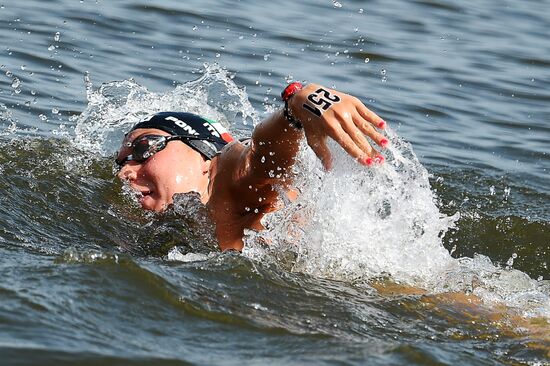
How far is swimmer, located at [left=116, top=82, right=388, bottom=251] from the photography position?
4754 millimetres

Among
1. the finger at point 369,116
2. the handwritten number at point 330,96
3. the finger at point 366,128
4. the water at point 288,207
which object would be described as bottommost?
the water at point 288,207

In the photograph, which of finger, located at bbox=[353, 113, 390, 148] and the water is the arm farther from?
the water

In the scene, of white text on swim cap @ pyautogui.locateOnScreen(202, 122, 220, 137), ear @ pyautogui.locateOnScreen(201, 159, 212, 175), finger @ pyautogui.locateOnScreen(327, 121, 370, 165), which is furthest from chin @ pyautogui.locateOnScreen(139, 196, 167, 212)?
finger @ pyautogui.locateOnScreen(327, 121, 370, 165)

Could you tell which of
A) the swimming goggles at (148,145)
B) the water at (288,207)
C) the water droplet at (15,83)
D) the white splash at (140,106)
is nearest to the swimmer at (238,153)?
the swimming goggles at (148,145)

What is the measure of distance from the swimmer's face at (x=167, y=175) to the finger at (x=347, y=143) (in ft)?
4.59

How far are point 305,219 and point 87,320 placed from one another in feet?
5.53

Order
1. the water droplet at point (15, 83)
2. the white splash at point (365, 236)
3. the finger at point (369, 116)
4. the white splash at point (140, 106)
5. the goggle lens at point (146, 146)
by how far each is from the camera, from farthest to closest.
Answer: the water droplet at point (15, 83) → the white splash at point (140, 106) → the goggle lens at point (146, 146) → the white splash at point (365, 236) → the finger at point (369, 116)

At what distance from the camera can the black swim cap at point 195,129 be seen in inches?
244

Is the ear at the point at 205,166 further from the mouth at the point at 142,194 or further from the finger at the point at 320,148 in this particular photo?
the finger at the point at 320,148

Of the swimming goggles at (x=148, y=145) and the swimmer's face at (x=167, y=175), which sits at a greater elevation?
the swimming goggles at (x=148, y=145)

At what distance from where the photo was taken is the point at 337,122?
473 centimetres

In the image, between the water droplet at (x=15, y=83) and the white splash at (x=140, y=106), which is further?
the water droplet at (x=15, y=83)

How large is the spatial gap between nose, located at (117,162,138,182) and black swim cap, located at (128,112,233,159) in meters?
0.28

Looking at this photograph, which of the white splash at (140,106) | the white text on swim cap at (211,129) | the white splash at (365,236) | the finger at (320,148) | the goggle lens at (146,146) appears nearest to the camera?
the finger at (320,148)
